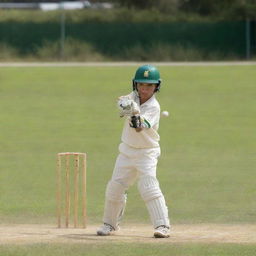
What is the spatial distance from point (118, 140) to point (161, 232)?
1045cm

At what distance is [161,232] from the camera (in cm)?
862

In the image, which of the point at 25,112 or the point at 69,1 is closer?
the point at 25,112

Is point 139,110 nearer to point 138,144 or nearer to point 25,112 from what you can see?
point 138,144

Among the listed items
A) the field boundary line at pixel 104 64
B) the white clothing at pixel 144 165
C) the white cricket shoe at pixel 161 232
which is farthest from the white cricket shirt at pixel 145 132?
the field boundary line at pixel 104 64

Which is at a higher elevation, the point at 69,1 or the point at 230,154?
the point at 69,1

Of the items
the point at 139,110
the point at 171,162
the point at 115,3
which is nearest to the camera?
the point at 139,110

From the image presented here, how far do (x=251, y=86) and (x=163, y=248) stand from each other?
22590 millimetres

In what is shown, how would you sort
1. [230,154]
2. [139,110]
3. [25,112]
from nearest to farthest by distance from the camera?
1. [139,110]
2. [230,154]
3. [25,112]

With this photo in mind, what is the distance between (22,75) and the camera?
33.6 metres

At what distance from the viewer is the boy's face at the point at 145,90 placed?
8.81m

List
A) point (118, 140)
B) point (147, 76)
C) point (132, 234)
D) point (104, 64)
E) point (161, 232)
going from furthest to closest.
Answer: point (104, 64), point (118, 140), point (132, 234), point (147, 76), point (161, 232)

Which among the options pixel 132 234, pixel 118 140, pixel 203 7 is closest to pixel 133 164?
pixel 132 234

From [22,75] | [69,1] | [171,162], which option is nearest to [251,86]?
[22,75]

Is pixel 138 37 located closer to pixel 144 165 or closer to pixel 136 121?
pixel 144 165
